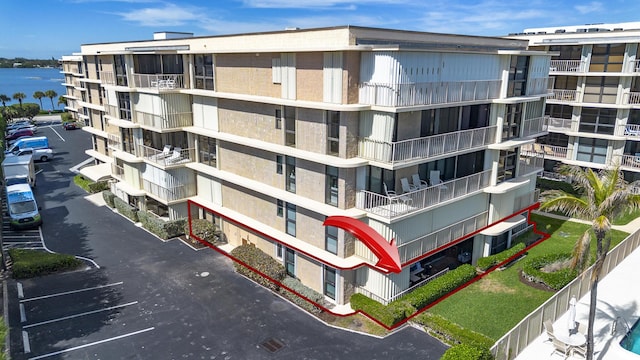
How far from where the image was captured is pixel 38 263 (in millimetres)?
26891

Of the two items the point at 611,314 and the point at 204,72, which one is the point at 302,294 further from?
the point at 204,72

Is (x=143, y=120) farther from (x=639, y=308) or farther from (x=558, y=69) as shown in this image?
(x=558, y=69)

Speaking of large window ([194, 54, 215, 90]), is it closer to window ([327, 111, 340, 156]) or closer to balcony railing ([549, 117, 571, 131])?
window ([327, 111, 340, 156])

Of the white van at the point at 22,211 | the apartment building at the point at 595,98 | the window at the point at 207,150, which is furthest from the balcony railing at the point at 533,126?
the white van at the point at 22,211

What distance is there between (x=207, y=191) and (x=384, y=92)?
16.7 meters

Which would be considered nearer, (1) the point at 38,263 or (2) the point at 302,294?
(2) the point at 302,294

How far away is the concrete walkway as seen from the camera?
18.6 m

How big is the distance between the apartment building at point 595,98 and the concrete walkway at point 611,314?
13239mm

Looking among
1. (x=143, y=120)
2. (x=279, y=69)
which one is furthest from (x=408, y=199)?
(x=143, y=120)

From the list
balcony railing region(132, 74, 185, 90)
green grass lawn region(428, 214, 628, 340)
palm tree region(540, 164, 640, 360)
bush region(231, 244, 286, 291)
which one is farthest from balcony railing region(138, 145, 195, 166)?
palm tree region(540, 164, 640, 360)

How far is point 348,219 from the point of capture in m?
21.8

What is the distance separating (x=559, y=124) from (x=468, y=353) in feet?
106

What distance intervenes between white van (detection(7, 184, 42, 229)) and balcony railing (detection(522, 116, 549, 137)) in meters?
36.0

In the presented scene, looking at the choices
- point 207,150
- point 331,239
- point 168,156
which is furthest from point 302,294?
point 168,156
